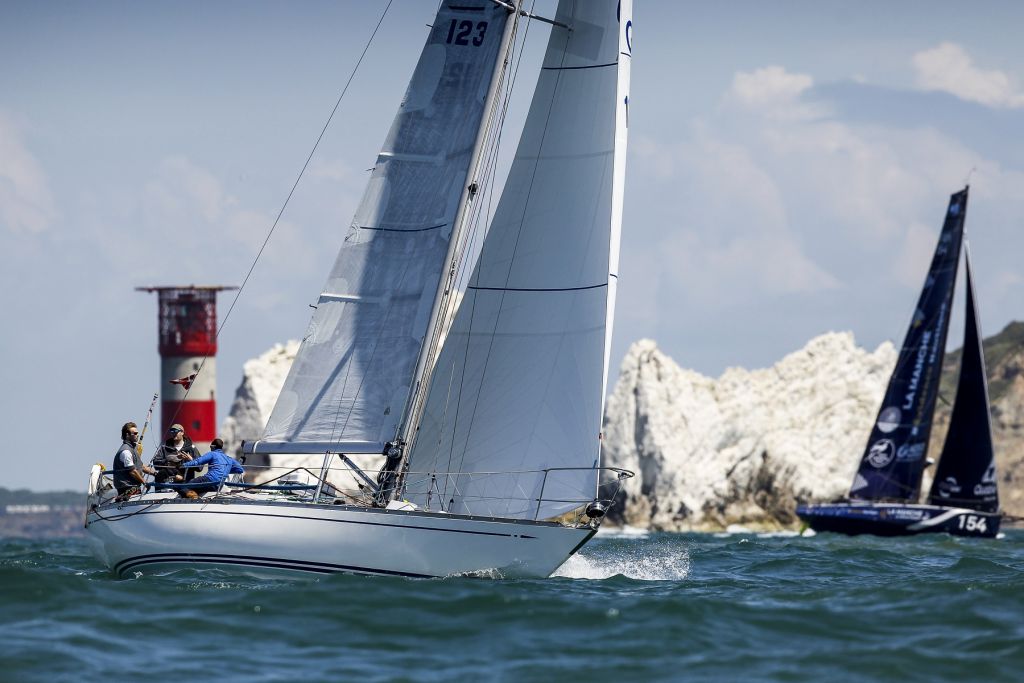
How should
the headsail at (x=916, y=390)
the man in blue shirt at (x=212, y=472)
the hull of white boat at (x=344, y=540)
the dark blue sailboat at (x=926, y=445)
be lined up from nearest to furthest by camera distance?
1. the hull of white boat at (x=344, y=540)
2. the man in blue shirt at (x=212, y=472)
3. the dark blue sailboat at (x=926, y=445)
4. the headsail at (x=916, y=390)

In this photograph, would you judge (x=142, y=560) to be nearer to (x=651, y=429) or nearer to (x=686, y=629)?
(x=686, y=629)

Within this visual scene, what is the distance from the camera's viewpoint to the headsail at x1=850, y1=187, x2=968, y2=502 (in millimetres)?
47688

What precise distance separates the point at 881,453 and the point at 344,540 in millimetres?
34879

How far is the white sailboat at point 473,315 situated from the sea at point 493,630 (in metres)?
1.36

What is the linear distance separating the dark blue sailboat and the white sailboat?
29.4m

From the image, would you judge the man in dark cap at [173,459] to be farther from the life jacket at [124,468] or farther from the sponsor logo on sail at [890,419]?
the sponsor logo on sail at [890,419]

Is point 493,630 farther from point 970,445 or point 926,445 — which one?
point 926,445

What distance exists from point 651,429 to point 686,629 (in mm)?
53662

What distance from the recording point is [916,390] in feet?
157

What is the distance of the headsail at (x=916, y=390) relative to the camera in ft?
156

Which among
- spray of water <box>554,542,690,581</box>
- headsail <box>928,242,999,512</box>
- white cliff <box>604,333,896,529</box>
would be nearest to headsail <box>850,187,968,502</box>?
headsail <box>928,242,999,512</box>

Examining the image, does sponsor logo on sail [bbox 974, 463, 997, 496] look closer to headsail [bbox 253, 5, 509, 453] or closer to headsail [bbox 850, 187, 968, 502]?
headsail [bbox 850, 187, 968, 502]

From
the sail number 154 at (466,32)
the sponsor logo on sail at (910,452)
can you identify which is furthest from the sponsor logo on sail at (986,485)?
the sail number 154 at (466,32)

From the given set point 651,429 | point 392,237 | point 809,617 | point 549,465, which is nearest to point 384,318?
point 392,237
